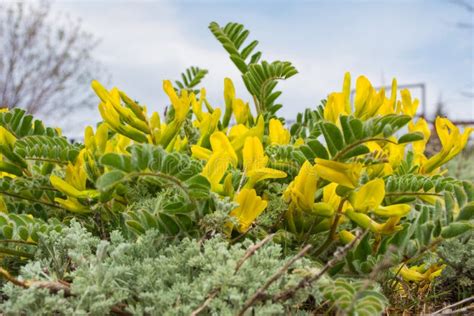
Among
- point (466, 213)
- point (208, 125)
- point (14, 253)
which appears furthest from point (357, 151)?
point (14, 253)

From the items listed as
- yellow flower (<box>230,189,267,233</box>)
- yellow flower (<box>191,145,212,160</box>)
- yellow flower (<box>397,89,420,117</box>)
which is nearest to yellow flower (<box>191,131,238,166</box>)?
yellow flower (<box>191,145,212,160</box>)

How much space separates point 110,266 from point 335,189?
16.7 inches

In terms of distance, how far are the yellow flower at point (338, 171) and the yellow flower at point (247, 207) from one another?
126 mm

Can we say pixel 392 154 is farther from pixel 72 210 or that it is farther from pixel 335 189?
pixel 72 210

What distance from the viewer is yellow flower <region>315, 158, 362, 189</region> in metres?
0.99

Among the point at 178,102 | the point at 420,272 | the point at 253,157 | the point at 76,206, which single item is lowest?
the point at 420,272

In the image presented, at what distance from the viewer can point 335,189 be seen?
110cm

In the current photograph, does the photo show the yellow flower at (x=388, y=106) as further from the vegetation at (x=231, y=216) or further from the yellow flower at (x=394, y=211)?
the yellow flower at (x=394, y=211)

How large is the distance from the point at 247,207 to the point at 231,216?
34mm

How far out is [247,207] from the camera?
1.07m

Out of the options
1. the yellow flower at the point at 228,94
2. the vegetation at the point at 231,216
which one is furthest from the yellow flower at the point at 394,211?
the yellow flower at the point at 228,94

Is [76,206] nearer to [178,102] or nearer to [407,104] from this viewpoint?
[178,102]

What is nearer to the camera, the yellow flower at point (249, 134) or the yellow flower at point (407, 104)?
the yellow flower at point (249, 134)

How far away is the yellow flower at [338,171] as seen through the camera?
99cm
